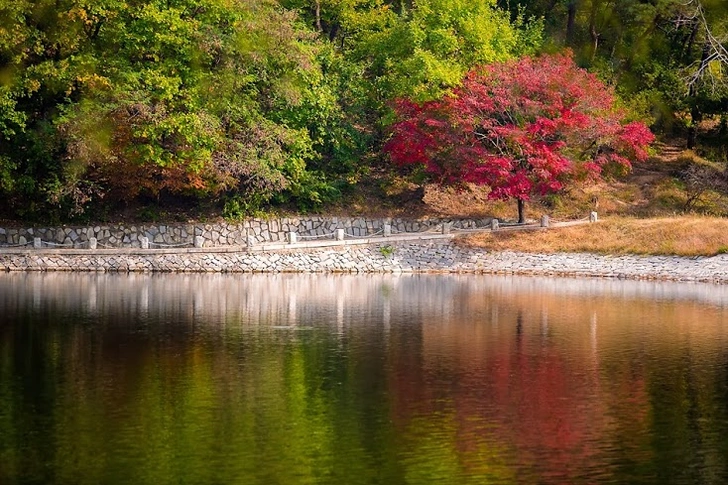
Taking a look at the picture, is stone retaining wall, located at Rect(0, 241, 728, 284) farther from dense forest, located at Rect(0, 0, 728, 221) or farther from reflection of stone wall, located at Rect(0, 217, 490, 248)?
dense forest, located at Rect(0, 0, 728, 221)

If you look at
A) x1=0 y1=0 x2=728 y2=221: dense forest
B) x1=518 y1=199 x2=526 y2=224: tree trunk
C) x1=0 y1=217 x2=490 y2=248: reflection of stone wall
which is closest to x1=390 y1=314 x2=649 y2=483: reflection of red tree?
x1=0 y1=217 x2=490 y2=248: reflection of stone wall

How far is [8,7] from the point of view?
46219 millimetres

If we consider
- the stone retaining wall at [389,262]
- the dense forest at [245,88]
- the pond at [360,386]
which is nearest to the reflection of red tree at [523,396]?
the pond at [360,386]

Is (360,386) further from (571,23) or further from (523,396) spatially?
(571,23)

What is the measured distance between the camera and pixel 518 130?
50438 millimetres

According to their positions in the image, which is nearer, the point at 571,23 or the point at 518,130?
the point at 518,130

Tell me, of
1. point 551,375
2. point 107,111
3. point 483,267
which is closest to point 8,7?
point 107,111

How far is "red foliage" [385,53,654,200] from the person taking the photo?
166 feet

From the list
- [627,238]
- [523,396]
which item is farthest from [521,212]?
[523,396]

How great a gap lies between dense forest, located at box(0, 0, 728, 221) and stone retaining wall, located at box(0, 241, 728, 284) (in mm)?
2675

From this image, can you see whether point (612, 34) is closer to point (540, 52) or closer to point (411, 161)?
point (540, 52)

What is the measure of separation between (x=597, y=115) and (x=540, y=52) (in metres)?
6.61

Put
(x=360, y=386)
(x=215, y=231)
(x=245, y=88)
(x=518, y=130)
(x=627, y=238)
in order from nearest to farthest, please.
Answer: (x=360, y=386), (x=627, y=238), (x=518, y=130), (x=215, y=231), (x=245, y=88)

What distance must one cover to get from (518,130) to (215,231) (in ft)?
42.9
